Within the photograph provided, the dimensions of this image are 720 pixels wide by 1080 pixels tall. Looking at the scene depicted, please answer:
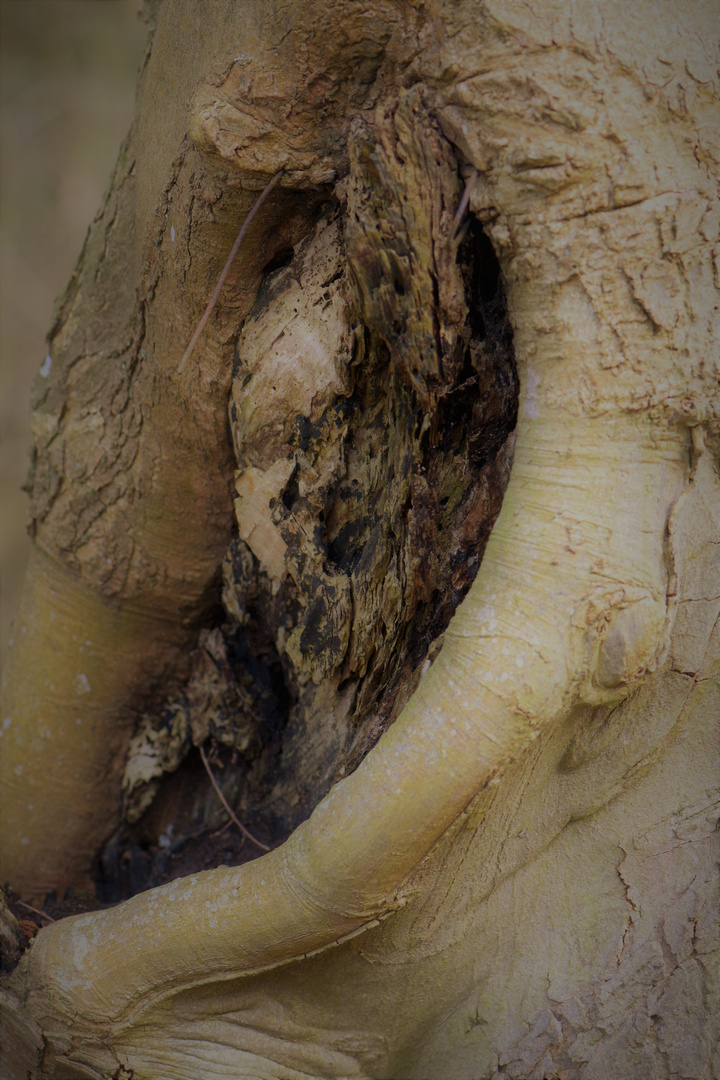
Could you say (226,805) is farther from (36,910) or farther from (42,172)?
(42,172)

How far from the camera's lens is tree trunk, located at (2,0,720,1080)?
74 centimetres

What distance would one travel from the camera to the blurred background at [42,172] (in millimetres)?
2914

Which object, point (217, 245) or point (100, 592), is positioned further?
point (100, 592)

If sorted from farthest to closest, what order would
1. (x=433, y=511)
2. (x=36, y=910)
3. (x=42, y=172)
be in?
(x=42, y=172), (x=36, y=910), (x=433, y=511)

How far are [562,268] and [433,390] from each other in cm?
20

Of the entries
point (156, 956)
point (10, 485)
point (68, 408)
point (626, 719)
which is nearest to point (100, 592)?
point (68, 408)

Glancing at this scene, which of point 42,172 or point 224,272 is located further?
point 42,172

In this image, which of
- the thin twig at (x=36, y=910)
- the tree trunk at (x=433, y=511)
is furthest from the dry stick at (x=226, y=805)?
the thin twig at (x=36, y=910)

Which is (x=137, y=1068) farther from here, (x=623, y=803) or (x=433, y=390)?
(x=433, y=390)

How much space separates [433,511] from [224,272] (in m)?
0.42

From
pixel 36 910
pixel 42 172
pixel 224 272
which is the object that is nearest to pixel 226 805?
pixel 36 910

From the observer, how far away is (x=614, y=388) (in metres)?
0.75

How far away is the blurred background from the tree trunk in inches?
80.3

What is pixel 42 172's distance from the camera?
119 inches
